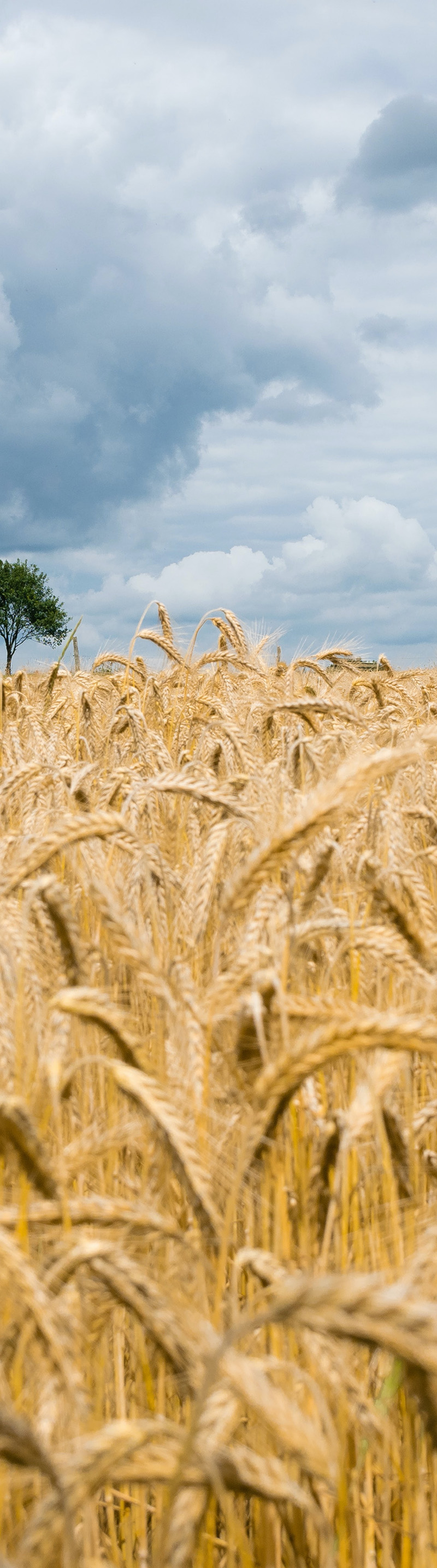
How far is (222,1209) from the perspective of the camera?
111 centimetres

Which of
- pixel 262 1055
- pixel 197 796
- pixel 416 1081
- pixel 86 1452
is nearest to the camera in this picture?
pixel 86 1452

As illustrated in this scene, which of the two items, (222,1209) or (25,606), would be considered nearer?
(222,1209)

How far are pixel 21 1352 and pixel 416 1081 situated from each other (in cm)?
112

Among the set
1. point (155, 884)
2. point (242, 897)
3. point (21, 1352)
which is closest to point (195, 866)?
point (155, 884)

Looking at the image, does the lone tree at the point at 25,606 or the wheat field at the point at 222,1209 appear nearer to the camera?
the wheat field at the point at 222,1209

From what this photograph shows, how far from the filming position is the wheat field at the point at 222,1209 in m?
0.65

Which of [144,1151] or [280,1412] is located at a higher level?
[144,1151]

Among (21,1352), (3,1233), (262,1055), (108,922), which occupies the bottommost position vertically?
(21,1352)

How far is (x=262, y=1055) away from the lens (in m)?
0.98

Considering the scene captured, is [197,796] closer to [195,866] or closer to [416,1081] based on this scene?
[195,866]

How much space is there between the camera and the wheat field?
649 millimetres

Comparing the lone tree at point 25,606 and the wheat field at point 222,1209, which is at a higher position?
the lone tree at point 25,606

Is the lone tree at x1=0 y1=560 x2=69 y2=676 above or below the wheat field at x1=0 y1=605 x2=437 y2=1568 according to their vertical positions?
above

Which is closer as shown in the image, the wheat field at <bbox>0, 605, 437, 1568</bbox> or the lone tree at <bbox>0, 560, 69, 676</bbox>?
the wheat field at <bbox>0, 605, 437, 1568</bbox>
